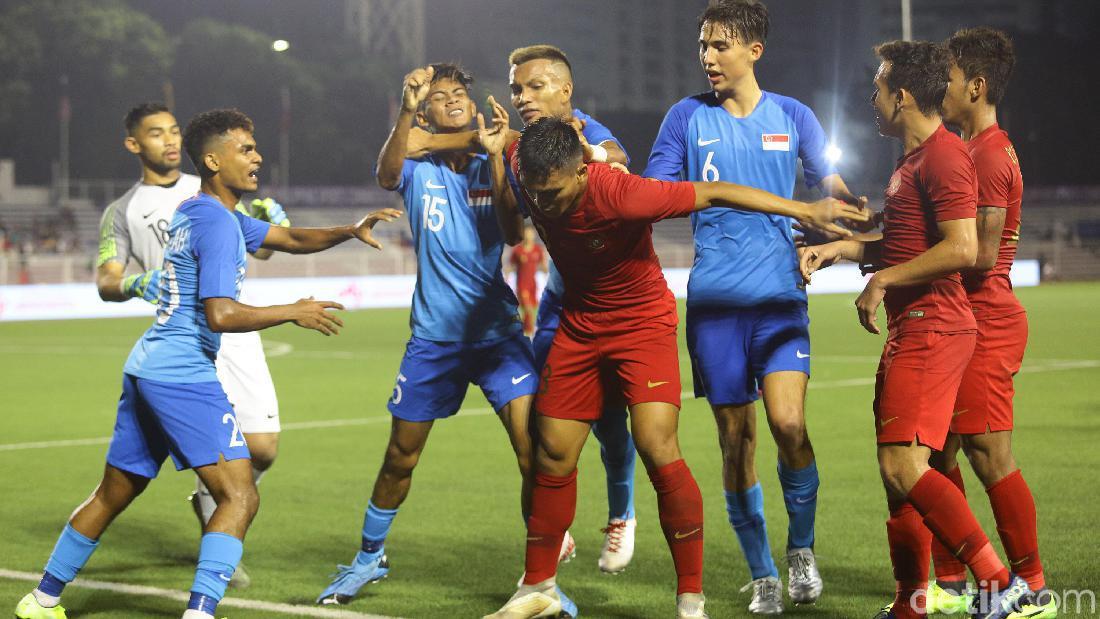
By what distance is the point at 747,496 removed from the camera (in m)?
6.45

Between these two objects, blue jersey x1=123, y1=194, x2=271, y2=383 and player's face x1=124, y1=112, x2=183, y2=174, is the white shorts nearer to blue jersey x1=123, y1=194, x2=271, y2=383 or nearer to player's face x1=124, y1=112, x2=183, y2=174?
player's face x1=124, y1=112, x2=183, y2=174

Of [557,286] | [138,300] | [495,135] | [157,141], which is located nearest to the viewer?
[495,135]

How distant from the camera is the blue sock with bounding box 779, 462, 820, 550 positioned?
643cm

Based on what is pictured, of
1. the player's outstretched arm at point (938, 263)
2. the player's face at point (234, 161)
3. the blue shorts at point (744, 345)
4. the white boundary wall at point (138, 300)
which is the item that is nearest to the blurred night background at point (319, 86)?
the white boundary wall at point (138, 300)

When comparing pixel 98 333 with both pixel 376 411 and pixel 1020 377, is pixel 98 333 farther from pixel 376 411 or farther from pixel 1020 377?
pixel 1020 377

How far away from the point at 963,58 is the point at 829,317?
24287 mm

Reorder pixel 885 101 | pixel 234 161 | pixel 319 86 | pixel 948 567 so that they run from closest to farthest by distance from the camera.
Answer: pixel 885 101 < pixel 948 567 < pixel 234 161 < pixel 319 86

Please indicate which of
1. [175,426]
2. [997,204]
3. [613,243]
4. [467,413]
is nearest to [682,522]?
[613,243]

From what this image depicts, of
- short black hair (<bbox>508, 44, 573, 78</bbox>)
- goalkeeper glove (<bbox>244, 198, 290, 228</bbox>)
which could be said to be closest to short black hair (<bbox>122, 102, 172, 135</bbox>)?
goalkeeper glove (<bbox>244, 198, 290, 228</bbox>)

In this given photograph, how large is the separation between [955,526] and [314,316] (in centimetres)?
253

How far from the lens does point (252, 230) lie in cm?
680

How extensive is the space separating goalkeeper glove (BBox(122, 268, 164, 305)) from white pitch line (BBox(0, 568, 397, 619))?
139cm

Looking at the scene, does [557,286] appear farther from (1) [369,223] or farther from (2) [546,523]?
(2) [546,523]

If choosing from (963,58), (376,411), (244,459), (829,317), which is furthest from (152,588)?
(829,317)
